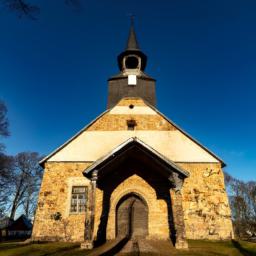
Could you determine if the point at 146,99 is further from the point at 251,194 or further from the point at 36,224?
the point at 251,194

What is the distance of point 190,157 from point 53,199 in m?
7.66

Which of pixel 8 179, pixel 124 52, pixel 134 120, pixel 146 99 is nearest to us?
pixel 134 120

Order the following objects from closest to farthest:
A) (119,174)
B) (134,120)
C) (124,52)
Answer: (119,174)
(134,120)
(124,52)

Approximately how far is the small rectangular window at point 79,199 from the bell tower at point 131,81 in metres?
6.44

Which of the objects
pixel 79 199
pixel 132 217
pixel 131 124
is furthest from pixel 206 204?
pixel 79 199

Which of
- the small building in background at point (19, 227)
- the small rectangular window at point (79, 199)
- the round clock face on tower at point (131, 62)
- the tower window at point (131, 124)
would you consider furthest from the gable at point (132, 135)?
the small building in background at point (19, 227)

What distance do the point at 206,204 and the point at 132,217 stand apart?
3.86 metres

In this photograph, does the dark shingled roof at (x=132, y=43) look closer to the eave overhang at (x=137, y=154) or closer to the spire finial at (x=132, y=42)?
the spire finial at (x=132, y=42)

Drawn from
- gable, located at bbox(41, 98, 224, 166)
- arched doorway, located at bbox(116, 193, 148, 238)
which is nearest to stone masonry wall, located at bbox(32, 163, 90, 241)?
gable, located at bbox(41, 98, 224, 166)

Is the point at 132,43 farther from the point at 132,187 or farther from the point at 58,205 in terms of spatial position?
the point at 58,205

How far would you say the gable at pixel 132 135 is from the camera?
14.6 metres

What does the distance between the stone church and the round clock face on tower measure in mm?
7288

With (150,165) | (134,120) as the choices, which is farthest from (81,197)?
(134,120)

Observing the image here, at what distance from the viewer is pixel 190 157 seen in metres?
14.6
